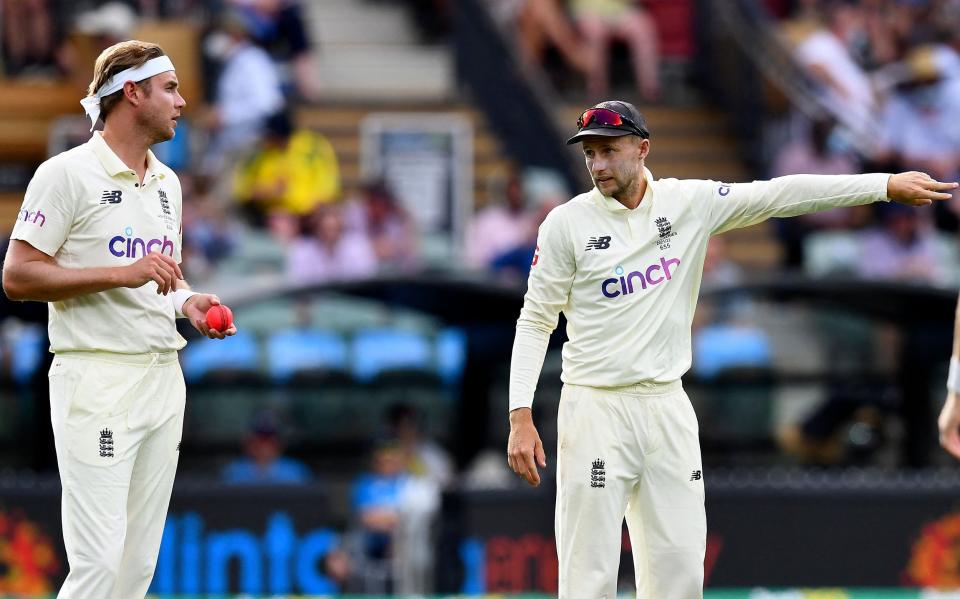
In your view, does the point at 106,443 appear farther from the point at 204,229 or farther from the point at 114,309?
the point at 204,229

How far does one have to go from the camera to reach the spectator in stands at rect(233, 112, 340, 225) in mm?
13898

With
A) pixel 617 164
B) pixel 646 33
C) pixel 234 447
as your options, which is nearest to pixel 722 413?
pixel 234 447

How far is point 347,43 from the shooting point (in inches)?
648

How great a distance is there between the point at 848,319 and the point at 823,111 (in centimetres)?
264

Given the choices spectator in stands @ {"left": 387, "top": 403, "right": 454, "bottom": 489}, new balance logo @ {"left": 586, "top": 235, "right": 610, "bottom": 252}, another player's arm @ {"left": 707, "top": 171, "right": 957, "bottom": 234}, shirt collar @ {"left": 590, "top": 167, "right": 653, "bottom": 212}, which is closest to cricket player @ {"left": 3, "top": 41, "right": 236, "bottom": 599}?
new balance logo @ {"left": 586, "top": 235, "right": 610, "bottom": 252}

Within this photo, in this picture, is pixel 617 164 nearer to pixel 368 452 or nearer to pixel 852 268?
pixel 368 452

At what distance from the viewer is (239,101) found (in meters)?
14.2

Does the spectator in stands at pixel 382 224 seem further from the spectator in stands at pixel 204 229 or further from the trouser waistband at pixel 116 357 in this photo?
the trouser waistband at pixel 116 357

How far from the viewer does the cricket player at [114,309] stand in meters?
6.32

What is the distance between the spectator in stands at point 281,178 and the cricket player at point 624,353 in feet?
23.2

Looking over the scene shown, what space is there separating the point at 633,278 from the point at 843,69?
988cm

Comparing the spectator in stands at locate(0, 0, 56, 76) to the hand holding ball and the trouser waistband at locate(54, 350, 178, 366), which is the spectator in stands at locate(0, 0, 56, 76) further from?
the hand holding ball

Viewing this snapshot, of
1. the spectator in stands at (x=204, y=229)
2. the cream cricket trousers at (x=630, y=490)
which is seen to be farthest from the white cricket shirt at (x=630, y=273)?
the spectator in stands at (x=204, y=229)

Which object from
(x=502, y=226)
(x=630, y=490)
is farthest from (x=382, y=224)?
(x=630, y=490)
